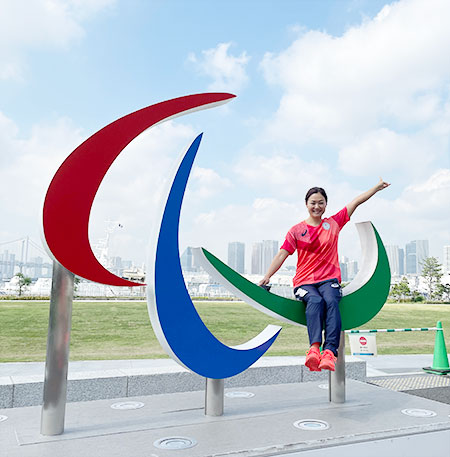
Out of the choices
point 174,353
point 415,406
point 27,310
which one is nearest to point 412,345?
point 415,406

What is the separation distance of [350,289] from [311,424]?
4.44ft

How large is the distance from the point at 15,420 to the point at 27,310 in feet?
54.8

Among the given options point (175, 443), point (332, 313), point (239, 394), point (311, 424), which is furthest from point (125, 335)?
point (175, 443)

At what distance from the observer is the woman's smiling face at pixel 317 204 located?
13.6 ft

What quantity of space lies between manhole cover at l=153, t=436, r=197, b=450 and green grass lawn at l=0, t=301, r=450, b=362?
21.1ft

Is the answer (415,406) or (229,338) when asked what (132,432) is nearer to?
(415,406)

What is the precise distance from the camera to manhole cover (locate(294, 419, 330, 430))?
3.26 metres

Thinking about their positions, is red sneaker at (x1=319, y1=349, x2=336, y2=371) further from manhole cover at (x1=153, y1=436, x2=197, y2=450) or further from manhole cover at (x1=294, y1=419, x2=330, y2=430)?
manhole cover at (x1=153, y1=436, x2=197, y2=450)

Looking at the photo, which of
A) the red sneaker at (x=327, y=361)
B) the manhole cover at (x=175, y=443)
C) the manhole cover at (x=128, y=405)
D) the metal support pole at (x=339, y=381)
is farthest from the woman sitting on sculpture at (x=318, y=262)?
the manhole cover at (x=128, y=405)

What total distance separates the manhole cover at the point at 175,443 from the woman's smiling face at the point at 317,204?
7.25 feet

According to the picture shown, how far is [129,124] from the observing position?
322 cm

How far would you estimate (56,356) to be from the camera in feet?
9.87

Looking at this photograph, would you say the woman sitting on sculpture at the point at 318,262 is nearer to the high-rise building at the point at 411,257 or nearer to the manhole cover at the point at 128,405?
the manhole cover at the point at 128,405

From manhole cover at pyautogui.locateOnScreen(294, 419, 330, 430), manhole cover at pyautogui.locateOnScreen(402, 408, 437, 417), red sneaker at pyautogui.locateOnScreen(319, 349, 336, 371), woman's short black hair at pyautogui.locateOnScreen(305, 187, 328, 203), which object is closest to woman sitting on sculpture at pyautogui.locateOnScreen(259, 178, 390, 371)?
woman's short black hair at pyautogui.locateOnScreen(305, 187, 328, 203)
